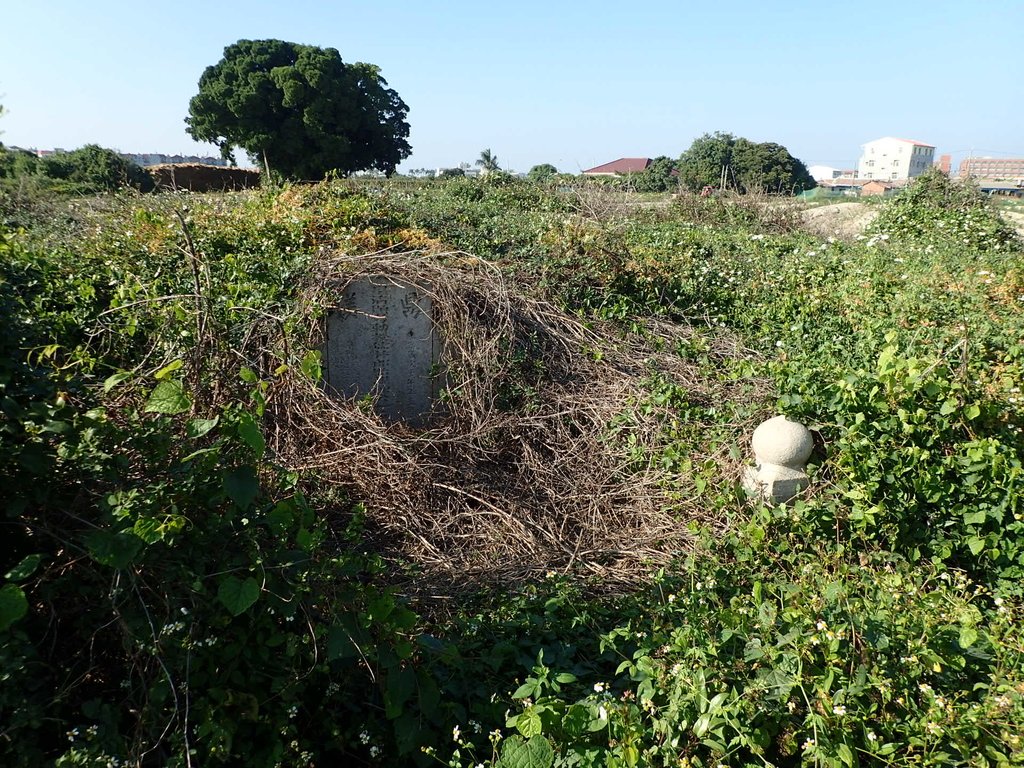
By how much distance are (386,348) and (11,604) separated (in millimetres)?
3508

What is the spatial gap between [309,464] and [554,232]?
4115 mm

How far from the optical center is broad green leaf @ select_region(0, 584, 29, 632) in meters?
1.66

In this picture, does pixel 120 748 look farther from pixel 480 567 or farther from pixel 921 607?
pixel 921 607

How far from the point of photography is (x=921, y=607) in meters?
2.98

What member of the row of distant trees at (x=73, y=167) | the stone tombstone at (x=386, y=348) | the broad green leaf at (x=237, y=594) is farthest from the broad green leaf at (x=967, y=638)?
the row of distant trees at (x=73, y=167)

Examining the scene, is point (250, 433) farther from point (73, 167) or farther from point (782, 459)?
point (73, 167)

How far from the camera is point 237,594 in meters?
2.05

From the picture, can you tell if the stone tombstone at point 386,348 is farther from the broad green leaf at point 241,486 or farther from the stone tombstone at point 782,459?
the broad green leaf at point 241,486

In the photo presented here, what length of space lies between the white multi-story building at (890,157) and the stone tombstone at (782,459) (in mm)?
87309

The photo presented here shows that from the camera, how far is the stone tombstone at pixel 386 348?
496 cm

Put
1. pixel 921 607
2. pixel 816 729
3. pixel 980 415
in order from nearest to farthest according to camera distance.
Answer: pixel 816 729 → pixel 921 607 → pixel 980 415

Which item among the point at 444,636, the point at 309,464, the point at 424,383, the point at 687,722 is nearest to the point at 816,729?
the point at 687,722

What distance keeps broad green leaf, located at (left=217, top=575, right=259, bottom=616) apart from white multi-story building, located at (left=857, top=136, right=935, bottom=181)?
90.1m

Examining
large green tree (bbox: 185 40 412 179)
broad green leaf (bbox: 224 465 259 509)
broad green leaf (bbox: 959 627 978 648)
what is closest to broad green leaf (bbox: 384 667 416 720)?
broad green leaf (bbox: 224 465 259 509)
